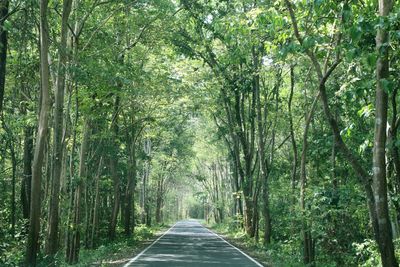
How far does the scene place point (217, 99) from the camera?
89.1 feet

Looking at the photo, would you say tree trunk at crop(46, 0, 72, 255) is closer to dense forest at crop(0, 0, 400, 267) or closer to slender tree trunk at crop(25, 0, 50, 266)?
dense forest at crop(0, 0, 400, 267)

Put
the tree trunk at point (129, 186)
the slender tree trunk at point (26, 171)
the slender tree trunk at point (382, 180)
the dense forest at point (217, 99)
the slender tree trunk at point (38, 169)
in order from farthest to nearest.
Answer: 1. the tree trunk at point (129, 186)
2. the slender tree trunk at point (26, 171)
3. the slender tree trunk at point (38, 169)
4. the dense forest at point (217, 99)
5. the slender tree trunk at point (382, 180)

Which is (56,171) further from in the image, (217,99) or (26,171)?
(217,99)

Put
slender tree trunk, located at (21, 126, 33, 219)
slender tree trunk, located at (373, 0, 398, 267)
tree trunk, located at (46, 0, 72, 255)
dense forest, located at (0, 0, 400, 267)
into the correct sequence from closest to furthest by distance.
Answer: slender tree trunk, located at (373, 0, 398, 267)
dense forest, located at (0, 0, 400, 267)
tree trunk, located at (46, 0, 72, 255)
slender tree trunk, located at (21, 126, 33, 219)

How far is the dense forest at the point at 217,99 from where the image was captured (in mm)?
8000

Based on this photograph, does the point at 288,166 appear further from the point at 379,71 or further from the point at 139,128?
the point at 379,71

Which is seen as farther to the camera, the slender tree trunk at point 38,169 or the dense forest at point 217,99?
the slender tree trunk at point 38,169

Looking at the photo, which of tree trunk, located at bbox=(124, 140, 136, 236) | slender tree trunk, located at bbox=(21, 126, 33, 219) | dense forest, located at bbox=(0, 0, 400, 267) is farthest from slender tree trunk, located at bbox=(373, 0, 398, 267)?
tree trunk, located at bbox=(124, 140, 136, 236)

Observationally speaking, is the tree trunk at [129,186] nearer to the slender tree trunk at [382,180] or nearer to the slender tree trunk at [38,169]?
the slender tree trunk at [38,169]

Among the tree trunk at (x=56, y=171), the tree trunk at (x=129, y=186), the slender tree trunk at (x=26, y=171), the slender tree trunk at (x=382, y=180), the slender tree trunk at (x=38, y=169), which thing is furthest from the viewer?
the tree trunk at (x=129, y=186)

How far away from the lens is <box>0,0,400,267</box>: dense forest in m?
8.00

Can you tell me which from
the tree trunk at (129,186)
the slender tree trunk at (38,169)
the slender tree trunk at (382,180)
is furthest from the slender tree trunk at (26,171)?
the slender tree trunk at (382,180)

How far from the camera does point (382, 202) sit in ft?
23.4

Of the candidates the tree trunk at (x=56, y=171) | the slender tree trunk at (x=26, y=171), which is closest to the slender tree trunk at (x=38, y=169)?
the tree trunk at (x=56, y=171)
